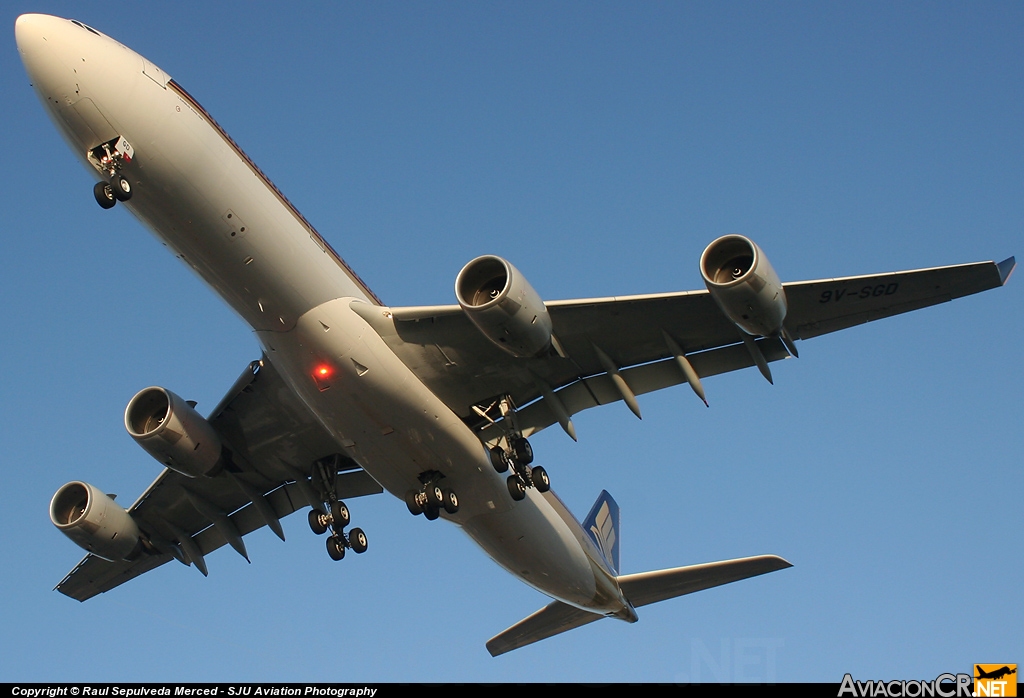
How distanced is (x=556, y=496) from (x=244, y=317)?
32.3 feet

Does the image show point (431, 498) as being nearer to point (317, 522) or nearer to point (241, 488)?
point (317, 522)

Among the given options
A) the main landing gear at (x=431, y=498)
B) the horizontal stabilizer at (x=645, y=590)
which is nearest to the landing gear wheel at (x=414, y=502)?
the main landing gear at (x=431, y=498)

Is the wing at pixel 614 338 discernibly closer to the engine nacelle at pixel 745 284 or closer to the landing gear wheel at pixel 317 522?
the engine nacelle at pixel 745 284

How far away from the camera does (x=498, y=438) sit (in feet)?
75.0

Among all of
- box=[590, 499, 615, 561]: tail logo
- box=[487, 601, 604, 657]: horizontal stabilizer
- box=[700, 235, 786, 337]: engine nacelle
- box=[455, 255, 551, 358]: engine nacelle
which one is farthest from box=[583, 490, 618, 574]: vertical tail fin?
box=[700, 235, 786, 337]: engine nacelle

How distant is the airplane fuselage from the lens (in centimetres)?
1825

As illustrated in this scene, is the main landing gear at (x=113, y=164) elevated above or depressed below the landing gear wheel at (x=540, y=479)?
above

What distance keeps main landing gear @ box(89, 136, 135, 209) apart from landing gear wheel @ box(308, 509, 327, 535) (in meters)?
9.41

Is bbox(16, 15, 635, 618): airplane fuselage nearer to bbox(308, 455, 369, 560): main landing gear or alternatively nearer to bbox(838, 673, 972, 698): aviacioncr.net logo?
bbox(308, 455, 369, 560): main landing gear

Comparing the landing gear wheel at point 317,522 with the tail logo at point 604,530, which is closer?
the landing gear wheel at point 317,522

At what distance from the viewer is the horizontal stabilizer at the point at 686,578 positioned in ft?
87.3

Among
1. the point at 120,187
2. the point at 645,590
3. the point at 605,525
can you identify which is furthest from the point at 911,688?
the point at 605,525

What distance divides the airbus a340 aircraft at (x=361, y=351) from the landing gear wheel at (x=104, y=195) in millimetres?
34

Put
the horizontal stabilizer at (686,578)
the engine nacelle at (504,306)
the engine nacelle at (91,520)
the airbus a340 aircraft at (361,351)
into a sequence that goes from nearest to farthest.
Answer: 1. the airbus a340 aircraft at (361,351)
2. the engine nacelle at (504,306)
3. the engine nacelle at (91,520)
4. the horizontal stabilizer at (686,578)
